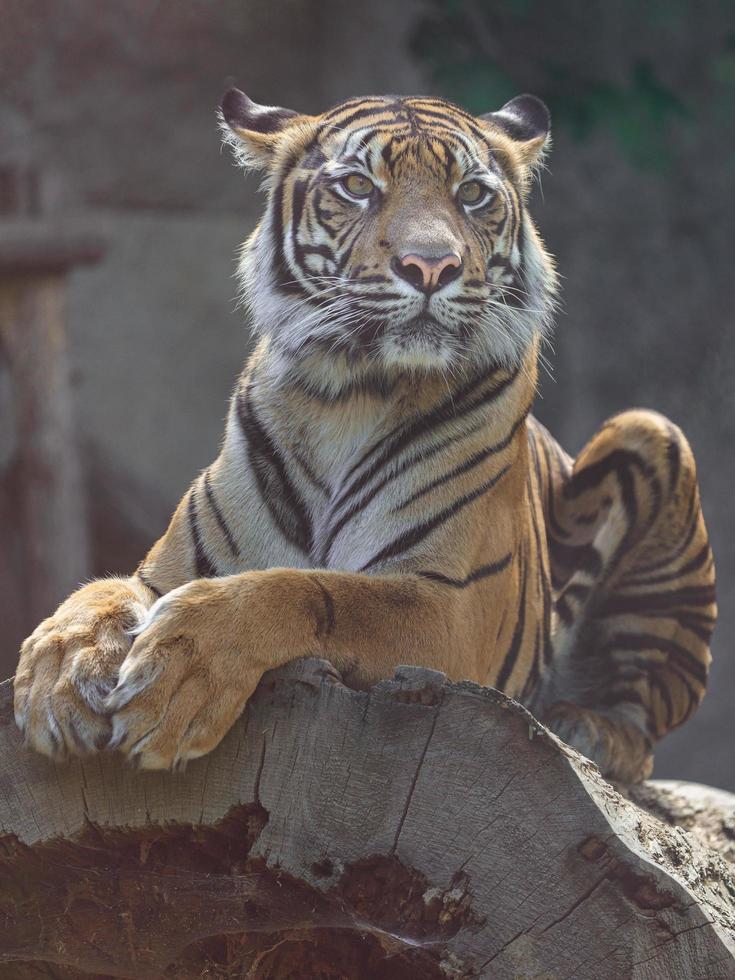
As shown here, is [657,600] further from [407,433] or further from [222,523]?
[222,523]

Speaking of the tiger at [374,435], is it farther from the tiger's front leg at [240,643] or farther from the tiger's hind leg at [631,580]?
the tiger's hind leg at [631,580]

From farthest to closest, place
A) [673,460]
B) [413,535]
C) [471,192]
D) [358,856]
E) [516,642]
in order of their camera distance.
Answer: [673,460] < [516,642] < [471,192] < [413,535] < [358,856]

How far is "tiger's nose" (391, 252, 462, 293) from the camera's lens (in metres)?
2.36

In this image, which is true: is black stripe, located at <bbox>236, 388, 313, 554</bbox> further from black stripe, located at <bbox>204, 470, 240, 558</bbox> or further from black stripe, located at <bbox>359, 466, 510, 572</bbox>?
black stripe, located at <bbox>359, 466, 510, 572</bbox>

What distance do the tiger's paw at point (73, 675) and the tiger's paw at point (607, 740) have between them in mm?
1306

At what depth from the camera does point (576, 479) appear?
343cm

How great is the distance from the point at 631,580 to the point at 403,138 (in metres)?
1.36

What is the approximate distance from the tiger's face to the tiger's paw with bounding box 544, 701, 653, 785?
3.17 ft

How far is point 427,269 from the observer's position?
7.75 ft

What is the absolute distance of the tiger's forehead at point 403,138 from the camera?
257 cm

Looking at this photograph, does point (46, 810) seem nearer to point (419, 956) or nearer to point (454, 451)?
point (419, 956)

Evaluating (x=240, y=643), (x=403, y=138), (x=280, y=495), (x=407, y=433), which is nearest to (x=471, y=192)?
(x=403, y=138)

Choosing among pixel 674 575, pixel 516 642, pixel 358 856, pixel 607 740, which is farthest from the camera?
pixel 674 575

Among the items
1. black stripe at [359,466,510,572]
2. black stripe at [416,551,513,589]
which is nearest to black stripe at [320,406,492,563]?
black stripe at [359,466,510,572]
